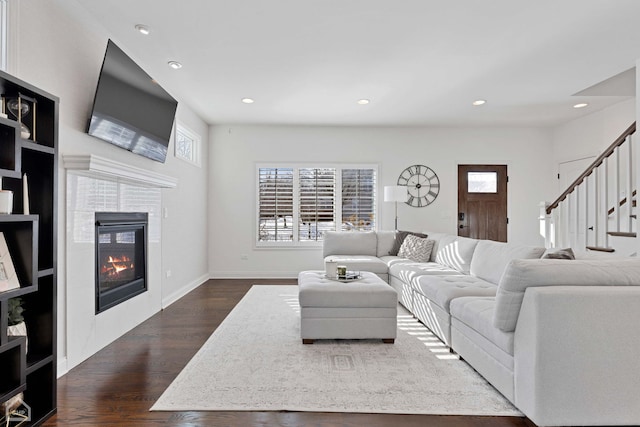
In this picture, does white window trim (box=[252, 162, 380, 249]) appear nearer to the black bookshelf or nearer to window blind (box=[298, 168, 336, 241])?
window blind (box=[298, 168, 336, 241])

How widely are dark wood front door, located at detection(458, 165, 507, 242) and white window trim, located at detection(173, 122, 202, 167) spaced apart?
458cm

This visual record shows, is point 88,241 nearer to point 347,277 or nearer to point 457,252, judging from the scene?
point 347,277

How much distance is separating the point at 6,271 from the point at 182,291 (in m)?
3.33

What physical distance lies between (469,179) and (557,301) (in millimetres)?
5159

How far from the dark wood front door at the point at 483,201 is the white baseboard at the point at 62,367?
236 inches

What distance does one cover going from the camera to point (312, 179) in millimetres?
6406

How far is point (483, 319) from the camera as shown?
7.52 feet

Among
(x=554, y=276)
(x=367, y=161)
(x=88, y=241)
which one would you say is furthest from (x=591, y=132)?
(x=88, y=241)

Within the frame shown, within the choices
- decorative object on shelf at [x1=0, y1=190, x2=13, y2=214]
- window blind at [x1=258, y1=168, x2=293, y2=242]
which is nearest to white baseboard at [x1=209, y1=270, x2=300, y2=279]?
window blind at [x1=258, y1=168, x2=293, y2=242]

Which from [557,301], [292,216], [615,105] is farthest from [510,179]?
[557,301]

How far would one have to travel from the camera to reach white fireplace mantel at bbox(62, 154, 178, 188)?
8.29 feet

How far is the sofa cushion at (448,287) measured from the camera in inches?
116

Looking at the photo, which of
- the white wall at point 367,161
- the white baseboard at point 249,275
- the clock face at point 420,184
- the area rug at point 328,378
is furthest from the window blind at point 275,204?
the area rug at point 328,378

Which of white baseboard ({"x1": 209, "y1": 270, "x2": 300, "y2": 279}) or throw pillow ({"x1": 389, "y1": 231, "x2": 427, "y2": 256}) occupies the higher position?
throw pillow ({"x1": 389, "y1": 231, "x2": 427, "y2": 256})
